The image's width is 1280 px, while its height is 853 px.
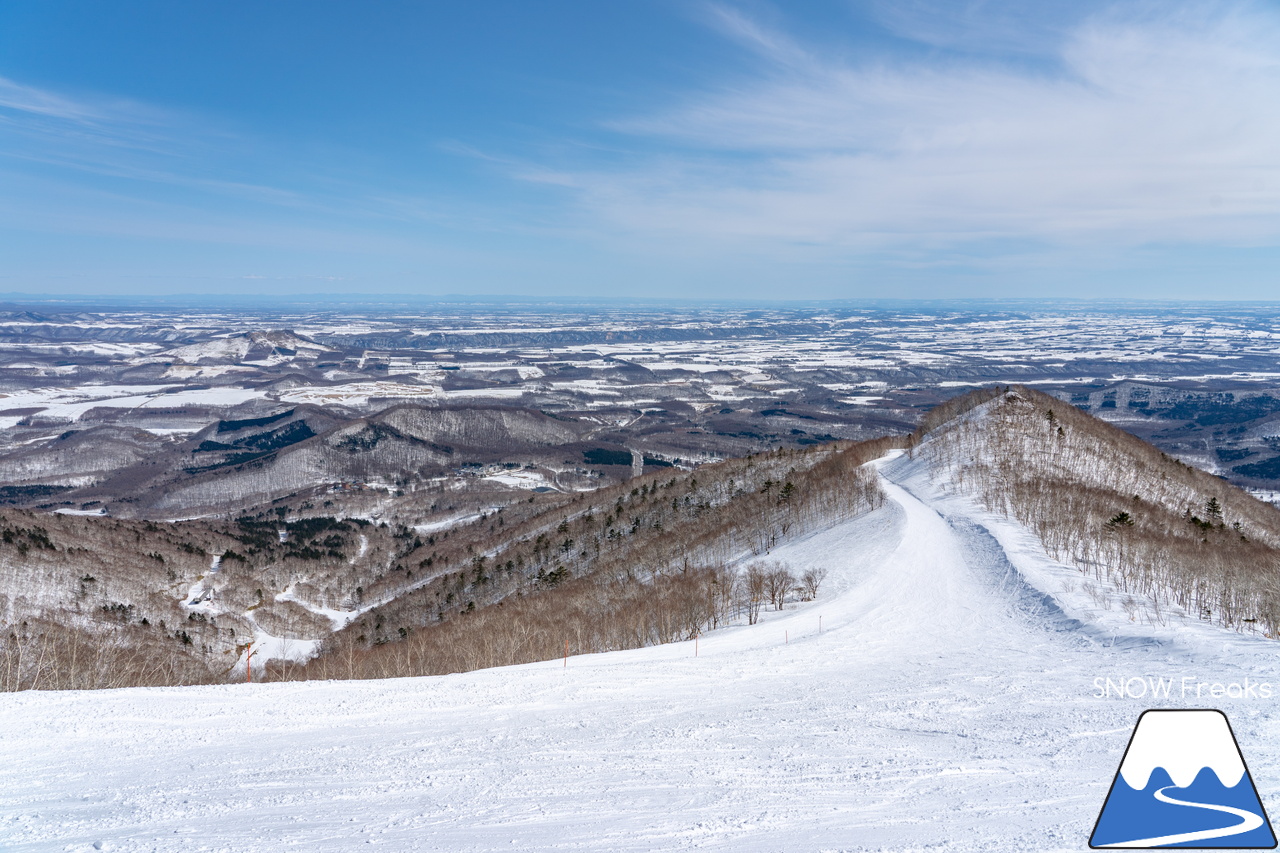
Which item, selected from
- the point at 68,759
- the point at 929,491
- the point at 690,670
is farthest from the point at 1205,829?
the point at 929,491

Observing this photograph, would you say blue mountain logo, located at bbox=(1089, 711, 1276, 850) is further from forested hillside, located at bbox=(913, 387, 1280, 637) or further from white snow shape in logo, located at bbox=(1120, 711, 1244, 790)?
forested hillside, located at bbox=(913, 387, 1280, 637)

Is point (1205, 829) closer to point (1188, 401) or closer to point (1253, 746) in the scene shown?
point (1253, 746)

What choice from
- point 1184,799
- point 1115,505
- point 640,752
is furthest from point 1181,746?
point 1115,505

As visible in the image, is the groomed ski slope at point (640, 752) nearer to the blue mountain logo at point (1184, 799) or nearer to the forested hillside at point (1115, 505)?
the blue mountain logo at point (1184, 799)

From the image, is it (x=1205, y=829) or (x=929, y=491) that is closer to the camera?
(x=1205, y=829)

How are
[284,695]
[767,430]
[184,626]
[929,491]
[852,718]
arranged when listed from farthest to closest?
1. [767,430]
2. [184,626]
3. [929,491]
4. [284,695]
5. [852,718]

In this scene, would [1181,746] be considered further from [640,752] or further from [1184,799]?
[640,752]
